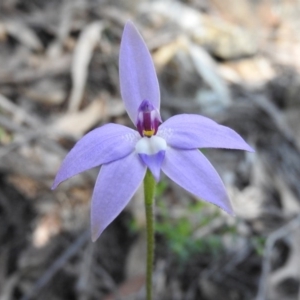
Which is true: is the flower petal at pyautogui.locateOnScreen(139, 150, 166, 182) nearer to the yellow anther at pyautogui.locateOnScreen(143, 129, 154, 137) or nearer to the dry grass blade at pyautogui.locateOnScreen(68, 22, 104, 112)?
the yellow anther at pyautogui.locateOnScreen(143, 129, 154, 137)

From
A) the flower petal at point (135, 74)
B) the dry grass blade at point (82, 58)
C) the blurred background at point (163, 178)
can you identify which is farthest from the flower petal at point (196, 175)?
the dry grass blade at point (82, 58)

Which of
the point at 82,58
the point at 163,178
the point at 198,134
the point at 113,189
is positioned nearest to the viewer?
the point at 113,189

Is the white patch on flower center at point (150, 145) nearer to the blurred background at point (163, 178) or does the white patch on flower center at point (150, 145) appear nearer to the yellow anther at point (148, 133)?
the yellow anther at point (148, 133)

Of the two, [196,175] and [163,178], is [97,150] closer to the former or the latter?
[196,175]

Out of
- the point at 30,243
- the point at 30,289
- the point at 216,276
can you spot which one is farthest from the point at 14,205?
the point at 216,276

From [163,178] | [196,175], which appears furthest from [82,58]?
[196,175]
